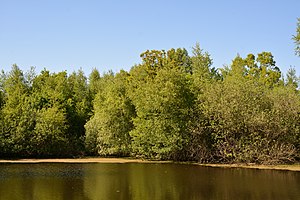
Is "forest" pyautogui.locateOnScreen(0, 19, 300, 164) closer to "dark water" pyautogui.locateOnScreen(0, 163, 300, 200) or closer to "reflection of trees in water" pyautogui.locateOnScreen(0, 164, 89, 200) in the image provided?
"dark water" pyautogui.locateOnScreen(0, 163, 300, 200)

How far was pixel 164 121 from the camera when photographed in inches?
1654

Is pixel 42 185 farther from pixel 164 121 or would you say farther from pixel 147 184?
pixel 164 121

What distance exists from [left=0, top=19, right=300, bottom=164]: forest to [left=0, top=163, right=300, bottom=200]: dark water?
695cm

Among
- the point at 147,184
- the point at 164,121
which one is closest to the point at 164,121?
the point at 164,121

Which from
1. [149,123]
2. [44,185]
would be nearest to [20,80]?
[149,123]

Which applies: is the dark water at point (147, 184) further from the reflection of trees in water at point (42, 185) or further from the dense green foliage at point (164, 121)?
the dense green foliage at point (164, 121)

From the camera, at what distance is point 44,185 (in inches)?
961

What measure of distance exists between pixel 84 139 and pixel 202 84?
18.7 meters

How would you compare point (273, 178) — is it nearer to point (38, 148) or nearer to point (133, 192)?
point (133, 192)

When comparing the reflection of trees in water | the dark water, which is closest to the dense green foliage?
the dark water

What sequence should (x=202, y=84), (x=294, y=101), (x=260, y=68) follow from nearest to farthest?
(x=294, y=101) < (x=202, y=84) < (x=260, y=68)

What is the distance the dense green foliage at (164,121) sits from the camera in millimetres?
38938

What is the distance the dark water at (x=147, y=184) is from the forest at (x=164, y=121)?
695 centimetres

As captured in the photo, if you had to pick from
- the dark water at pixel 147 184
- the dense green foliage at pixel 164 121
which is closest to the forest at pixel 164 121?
the dense green foliage at pixel 164 121
